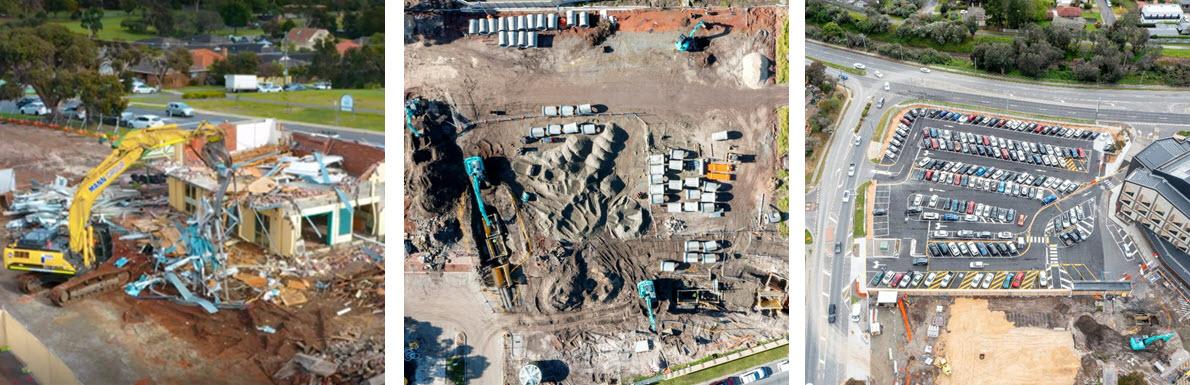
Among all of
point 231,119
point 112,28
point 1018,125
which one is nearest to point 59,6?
point 112,28

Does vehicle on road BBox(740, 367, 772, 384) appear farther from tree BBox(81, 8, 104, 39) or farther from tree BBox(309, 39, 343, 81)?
tree BBox(81, 8, 104, 39)

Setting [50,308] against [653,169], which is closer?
[50,308]

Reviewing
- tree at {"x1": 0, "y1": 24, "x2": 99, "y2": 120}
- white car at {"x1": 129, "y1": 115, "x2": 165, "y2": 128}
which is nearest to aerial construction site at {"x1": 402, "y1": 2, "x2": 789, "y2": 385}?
white car at {"x1": 129, "y1": 115, "x2": 165, "y2": 128}

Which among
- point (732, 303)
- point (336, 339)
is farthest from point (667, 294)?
point (336, 339)

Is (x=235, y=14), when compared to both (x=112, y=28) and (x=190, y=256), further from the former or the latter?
(x=190, y=256)

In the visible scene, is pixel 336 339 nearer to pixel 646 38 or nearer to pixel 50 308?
pixel 50 308

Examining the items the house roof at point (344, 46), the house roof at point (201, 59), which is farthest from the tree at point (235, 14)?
the house roof at point (344, 46)
